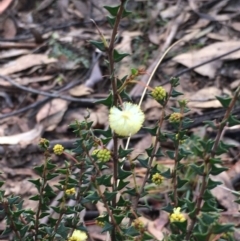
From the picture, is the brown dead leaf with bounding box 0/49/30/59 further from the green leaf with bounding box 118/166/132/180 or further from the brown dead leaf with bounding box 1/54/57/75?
the green leaf with bounding box 118/166/132/180

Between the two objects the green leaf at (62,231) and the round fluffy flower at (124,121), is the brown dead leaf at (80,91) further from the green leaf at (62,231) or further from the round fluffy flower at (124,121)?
the round fluffy flower at (124,121)

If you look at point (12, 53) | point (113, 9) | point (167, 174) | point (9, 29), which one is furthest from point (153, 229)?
point (9, 29)

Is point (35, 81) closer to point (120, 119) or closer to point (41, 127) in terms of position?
point (41, 127)

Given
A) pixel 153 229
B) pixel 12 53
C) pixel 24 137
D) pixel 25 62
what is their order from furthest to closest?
pixel 12 53
pixel 25 62
pixel 24 137
pixel 153 229

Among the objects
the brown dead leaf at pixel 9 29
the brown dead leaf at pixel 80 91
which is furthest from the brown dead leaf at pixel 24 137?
the brown dead leaf at pixel 9 29

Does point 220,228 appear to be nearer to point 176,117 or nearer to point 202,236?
point 202,236
